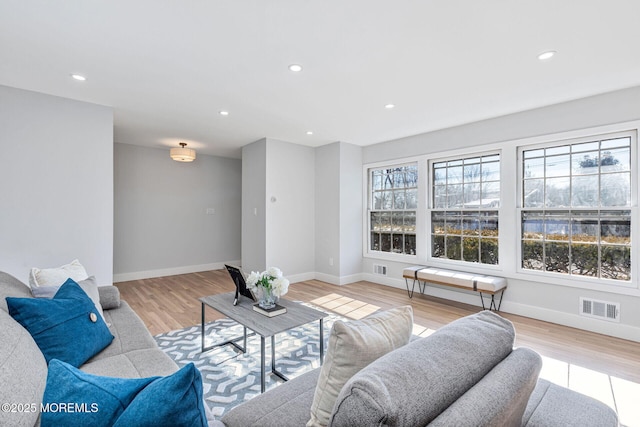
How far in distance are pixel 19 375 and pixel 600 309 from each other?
4566 mm

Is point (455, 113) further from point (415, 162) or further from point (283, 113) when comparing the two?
point (283, 113)

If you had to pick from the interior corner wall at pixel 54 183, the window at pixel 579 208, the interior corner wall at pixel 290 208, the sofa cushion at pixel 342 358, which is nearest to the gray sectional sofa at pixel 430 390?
the sofa cushion at pixel 342 358

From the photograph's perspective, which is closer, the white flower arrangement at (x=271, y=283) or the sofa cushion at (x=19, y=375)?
the sofa cushion at (x=19, y=375)

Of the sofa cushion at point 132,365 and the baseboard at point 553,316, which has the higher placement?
the sofa cushion at point 132,365

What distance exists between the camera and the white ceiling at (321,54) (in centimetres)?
193

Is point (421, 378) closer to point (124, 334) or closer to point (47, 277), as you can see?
point (124, 334)

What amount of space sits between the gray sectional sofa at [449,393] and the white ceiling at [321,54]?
193 cm

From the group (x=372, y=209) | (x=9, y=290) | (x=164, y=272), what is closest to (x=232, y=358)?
(x=9, y=290)

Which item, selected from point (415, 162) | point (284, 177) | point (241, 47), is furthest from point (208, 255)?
point (241, 47)

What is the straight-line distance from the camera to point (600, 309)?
322 cm

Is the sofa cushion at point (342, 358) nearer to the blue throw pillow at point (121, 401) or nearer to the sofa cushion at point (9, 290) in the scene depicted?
the blue throw pillow at point (121, 401)

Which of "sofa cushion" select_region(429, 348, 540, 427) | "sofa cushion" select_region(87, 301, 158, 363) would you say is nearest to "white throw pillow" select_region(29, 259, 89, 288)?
"sofa cushion" select_region(87, 301, 158, 363)

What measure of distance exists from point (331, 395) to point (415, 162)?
14.7 ft

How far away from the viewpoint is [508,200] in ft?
12.8
